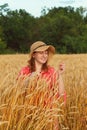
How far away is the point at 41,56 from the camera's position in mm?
3906

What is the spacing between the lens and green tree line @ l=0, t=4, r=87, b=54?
174 ft

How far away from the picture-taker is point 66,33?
5609cm

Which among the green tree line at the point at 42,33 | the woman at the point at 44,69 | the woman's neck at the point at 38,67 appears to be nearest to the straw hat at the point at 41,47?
the woman at the point at 44,69

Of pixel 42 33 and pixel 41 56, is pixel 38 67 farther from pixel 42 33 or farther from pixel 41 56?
pixel 42 33

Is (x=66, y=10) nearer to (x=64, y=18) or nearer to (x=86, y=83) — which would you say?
(x=64, y=18)

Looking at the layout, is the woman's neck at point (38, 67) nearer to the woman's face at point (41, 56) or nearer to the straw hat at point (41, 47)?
the woman's face at point (41, 56)

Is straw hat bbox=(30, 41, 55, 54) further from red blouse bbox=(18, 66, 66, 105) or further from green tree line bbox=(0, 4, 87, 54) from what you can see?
green tree line bbox=(0, 4, 87, 54)

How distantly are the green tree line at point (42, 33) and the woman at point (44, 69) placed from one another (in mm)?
47342

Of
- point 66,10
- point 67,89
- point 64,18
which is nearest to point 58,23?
point 64,18

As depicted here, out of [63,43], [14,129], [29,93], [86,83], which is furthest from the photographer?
[63,43]

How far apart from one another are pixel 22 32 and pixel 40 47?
5210cm

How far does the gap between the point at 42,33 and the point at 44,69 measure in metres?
52.3

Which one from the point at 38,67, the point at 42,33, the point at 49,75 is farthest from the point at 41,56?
the point at 42,33

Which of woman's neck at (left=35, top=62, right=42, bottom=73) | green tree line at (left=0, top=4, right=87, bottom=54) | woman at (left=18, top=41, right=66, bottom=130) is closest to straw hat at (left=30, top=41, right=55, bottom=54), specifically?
woman at (left=18, top=41, right=66, bottom=130)
